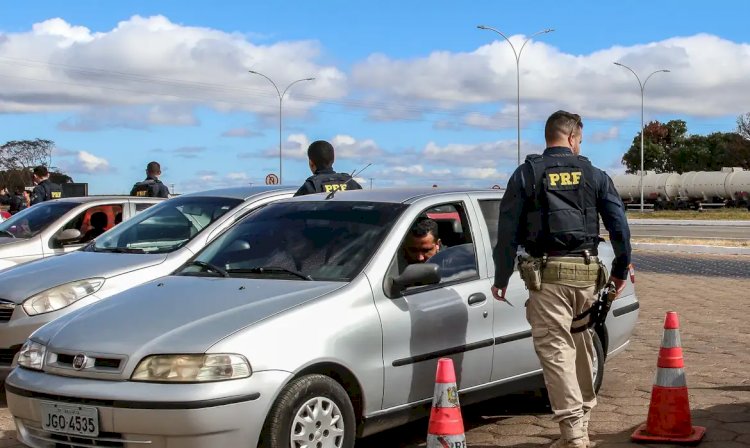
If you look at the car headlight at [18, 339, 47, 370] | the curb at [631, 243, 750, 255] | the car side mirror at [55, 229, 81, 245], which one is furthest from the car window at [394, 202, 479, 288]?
the curb at [631, 243, 750, 255]

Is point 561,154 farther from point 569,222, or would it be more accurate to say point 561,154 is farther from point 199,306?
point 199,306

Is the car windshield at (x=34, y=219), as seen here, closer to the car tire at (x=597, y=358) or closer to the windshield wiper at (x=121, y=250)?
the windshield wiper at (x=121, y=250)

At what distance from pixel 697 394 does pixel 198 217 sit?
4032mm

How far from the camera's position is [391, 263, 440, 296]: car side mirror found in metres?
4.95

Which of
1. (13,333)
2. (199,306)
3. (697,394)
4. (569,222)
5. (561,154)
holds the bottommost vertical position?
(697,394)

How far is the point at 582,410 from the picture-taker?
503 centimetres

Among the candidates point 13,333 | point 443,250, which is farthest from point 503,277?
point 13,333

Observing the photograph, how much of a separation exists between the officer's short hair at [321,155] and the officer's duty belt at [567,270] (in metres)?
3.68

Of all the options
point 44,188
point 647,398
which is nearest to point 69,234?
point 647,398

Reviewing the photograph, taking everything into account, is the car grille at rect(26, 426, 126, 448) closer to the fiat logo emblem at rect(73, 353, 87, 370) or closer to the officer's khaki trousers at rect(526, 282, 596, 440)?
the fiat logo emblem at rect(73, 353, 87, 370)

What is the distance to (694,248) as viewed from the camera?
74.3 feet

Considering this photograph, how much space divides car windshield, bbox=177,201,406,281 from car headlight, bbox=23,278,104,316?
55.6 inches

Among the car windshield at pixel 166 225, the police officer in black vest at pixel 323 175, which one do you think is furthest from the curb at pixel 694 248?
the car windshield at pixel 166 225

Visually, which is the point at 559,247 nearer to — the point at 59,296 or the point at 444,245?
the point at 444,245
